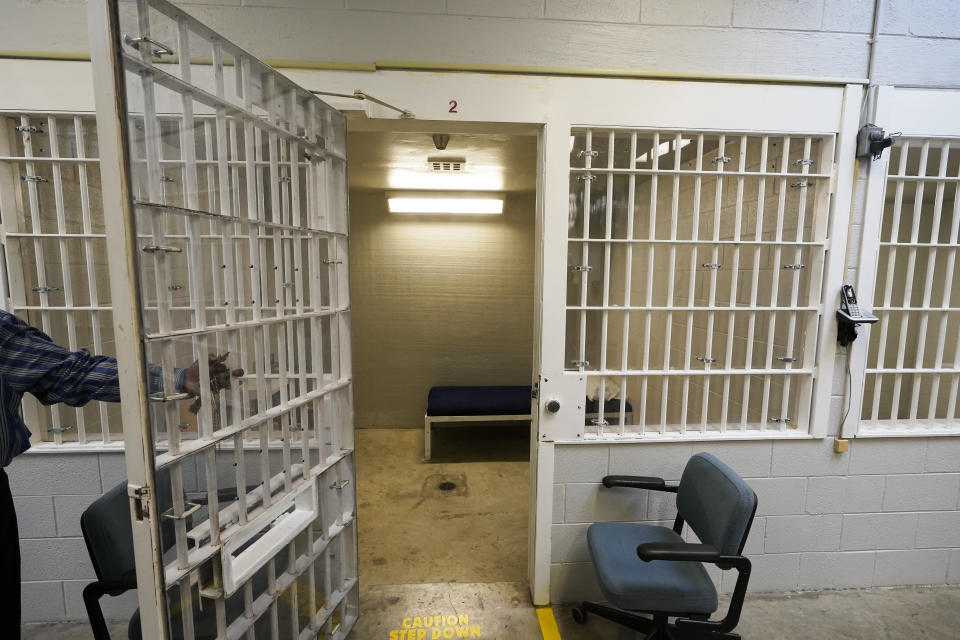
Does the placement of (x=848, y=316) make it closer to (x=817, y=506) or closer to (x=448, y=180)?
(x=817, y=506)

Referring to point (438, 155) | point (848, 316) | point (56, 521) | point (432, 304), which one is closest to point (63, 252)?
point (56, 521)

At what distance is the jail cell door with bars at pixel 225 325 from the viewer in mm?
998

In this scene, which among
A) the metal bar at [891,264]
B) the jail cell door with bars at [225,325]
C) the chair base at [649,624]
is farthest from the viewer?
the metal bar at [891,264]

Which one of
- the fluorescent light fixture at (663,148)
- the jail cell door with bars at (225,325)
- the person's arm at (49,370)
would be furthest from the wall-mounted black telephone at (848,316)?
the person's arm at (49,370)

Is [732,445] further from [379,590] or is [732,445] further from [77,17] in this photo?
[77,17]

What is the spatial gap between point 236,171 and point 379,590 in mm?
2074

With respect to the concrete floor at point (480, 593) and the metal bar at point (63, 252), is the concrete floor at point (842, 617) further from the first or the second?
the metal bar at point (63, 252)

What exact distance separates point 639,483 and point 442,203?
2918 millimetres

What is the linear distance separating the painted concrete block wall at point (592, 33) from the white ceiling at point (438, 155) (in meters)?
0.40

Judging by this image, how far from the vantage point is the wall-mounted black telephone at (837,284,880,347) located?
1.95 metres

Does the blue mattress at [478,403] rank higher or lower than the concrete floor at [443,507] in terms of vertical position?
higher

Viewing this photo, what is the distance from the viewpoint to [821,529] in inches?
85.0

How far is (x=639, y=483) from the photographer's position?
6.40ft

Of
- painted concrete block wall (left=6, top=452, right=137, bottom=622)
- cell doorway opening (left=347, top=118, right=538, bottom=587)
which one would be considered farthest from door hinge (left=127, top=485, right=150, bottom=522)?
cell doorway opening (left=347, top=118, right=538, bottom=587)
